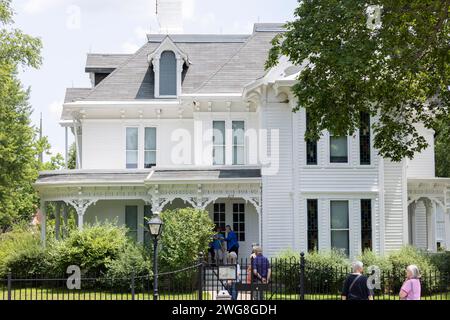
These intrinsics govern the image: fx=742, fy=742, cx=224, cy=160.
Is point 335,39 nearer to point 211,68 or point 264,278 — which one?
point 264,278

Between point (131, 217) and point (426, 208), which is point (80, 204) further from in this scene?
point (426, 208)

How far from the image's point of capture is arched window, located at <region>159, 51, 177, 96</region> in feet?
110

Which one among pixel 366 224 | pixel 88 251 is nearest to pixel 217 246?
pixel 88 251

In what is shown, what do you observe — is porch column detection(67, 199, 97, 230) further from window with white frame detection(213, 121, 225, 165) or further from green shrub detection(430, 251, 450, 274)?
green shrub detection(430, 251, 450, 274)

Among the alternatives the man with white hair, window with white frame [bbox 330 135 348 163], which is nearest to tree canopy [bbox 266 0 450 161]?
window with white frame [bbox 330 135 348 163]

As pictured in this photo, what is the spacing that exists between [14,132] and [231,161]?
54.6 feet

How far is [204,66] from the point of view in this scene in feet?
116

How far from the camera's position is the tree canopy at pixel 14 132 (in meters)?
27.6

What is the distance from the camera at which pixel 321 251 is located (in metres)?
27.2

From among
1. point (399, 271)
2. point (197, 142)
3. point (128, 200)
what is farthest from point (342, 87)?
point (128, 200)

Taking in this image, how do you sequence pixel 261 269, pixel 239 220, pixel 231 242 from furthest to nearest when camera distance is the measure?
pixel 239 220, pixel 231 242, pixel 261 269

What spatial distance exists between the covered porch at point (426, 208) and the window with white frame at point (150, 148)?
36.7 ft

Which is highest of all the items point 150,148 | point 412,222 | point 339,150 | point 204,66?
point 204,66

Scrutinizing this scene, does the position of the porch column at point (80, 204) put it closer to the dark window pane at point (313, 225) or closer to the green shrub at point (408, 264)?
the dark window pane at point (313, 225)
